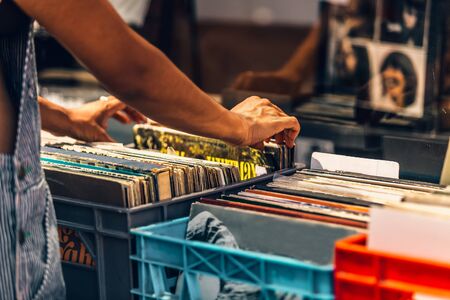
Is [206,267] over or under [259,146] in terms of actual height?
under

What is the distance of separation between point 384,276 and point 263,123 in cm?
54

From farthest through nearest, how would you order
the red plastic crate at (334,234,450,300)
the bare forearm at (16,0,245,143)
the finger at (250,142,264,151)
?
the finger at (250,142,264,151) < the bare forearm at (16,0,245,143) < the red plastic crate at (334,234,450,300)

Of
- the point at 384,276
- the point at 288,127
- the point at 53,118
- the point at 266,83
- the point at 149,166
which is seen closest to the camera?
the point at 384,276

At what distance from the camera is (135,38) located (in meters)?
1.29

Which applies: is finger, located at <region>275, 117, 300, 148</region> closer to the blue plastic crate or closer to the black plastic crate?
the black plastic crate

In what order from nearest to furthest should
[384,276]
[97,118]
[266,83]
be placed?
[384,276]
[97,118]
[266,83]

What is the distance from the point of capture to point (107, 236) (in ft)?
4.57

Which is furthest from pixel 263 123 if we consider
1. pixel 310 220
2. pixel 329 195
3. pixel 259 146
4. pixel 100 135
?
pixel 100 135

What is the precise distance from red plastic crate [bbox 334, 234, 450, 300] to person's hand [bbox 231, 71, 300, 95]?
109 cm

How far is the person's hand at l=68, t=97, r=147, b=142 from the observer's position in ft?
6.28

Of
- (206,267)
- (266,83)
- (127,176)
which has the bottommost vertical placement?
(206,267)

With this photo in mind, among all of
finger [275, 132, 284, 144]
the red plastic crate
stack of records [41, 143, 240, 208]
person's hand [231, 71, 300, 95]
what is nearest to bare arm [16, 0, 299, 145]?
stack of records [41, 143, 240, 208]

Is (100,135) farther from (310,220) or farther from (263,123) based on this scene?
(310,220)

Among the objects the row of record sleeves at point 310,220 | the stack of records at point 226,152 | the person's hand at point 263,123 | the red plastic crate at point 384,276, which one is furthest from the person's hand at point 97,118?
the red plastic crate at point 384,276
